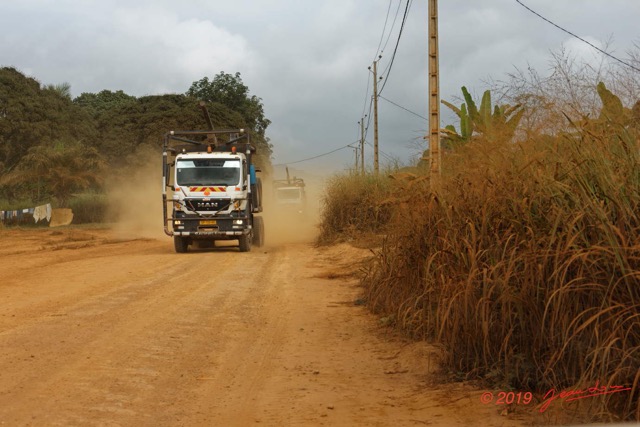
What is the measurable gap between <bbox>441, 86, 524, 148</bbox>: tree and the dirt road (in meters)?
2.47

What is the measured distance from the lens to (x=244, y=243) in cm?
2217

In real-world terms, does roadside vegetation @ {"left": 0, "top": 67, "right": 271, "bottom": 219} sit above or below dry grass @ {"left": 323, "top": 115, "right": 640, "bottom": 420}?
above

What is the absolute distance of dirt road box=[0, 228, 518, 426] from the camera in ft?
18.6

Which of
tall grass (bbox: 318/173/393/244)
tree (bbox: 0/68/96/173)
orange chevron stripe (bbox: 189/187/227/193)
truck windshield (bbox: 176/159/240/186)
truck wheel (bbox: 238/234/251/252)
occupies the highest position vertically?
tree (bbox: 0/68/96/173)

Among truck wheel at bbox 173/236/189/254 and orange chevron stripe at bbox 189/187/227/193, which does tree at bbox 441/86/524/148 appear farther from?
truck wheel at bbox 173/236/189/254

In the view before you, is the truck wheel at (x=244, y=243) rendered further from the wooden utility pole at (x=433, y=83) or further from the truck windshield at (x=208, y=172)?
the wooden utility pole at (x=433, y=83)

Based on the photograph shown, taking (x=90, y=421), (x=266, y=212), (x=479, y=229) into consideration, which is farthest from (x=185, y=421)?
(x=266, y=212)

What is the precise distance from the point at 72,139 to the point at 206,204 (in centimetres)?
2869

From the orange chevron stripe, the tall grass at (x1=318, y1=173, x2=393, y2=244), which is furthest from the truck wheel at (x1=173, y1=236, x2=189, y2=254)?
the tall grass at (x1=318, y1=173, x2=393, y2=244)

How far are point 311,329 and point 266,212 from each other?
99.3 ft

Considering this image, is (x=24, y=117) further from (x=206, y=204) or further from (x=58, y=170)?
(x=206, y=204)

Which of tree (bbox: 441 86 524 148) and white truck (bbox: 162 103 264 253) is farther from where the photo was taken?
white truck (bbox: 162 103 264 253)

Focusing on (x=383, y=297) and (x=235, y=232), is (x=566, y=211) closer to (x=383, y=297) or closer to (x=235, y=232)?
(x=383, y=297)

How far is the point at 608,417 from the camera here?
4867 mm
